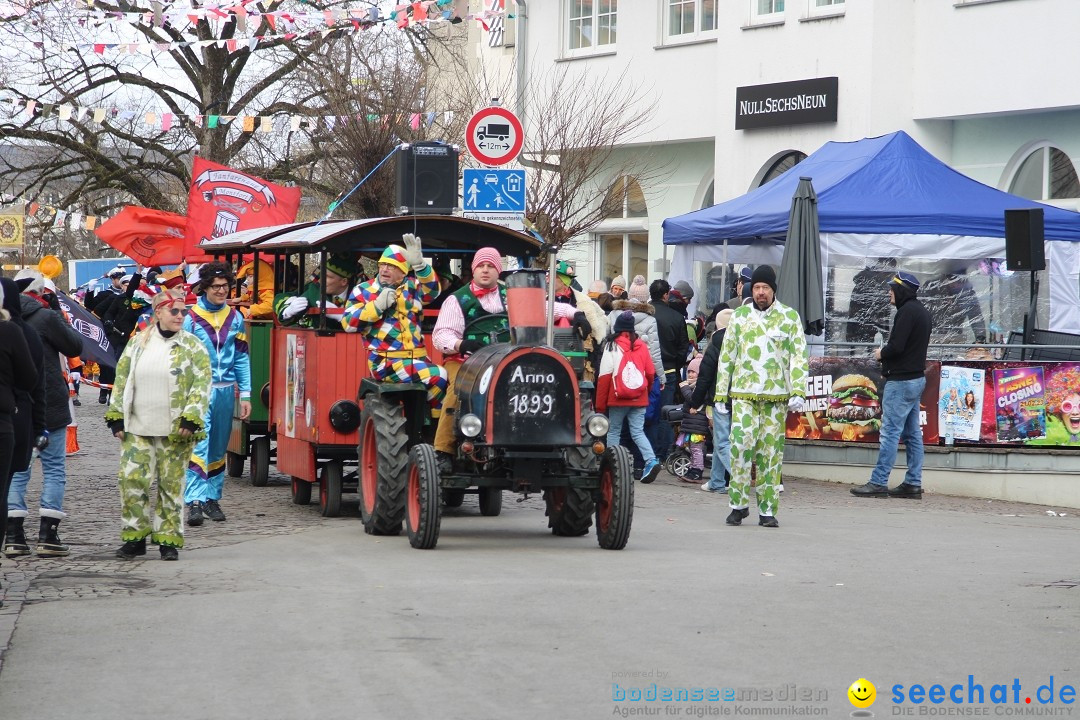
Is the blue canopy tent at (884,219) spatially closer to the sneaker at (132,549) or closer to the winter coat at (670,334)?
the winter coat at (670,334)

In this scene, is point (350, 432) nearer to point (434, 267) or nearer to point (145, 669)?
point (434, 267)

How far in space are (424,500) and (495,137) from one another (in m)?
5.87

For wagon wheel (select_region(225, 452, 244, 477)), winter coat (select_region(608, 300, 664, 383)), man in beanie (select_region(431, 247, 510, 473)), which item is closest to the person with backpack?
winter coat (select_region(608, 300, 664, 383))

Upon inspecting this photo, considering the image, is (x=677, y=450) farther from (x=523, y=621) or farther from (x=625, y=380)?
(x=523, y=621)

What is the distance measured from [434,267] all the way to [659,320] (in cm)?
452

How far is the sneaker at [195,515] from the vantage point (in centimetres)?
1204

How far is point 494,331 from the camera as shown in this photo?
11367 mm

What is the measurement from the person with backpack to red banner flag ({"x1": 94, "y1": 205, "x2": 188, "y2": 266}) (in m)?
7.98

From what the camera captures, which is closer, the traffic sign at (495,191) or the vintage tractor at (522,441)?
the vintage tractor at (522,441)

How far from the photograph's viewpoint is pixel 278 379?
13.7m

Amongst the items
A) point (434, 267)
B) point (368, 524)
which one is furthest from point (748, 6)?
point (368, 524)

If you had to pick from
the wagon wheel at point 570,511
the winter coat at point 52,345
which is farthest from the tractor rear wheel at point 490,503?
the winter coat at point 52,345

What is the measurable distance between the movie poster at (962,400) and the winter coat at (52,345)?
894cm

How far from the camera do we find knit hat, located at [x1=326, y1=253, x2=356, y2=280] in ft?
42.6
